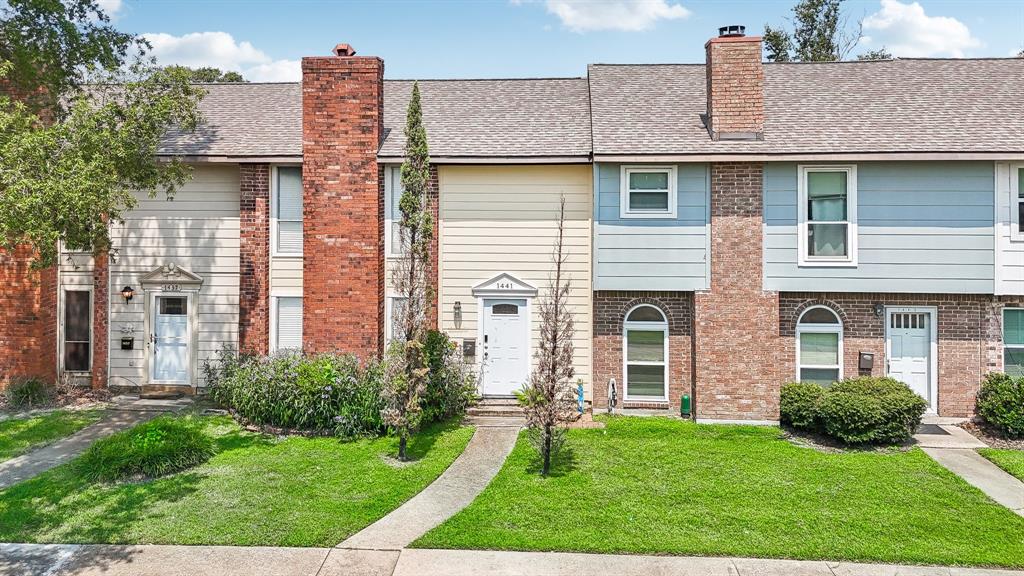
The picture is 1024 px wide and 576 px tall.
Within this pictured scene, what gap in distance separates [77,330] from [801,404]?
14919mm

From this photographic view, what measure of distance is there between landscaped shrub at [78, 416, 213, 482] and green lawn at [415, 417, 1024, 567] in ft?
14.2

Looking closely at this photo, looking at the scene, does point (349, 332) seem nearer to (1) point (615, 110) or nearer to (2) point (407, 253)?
(2) point (407, 253)

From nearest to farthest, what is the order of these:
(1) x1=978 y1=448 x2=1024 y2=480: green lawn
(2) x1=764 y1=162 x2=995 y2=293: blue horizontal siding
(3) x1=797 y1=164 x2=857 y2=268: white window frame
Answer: (1) x1=978 y1=448 x2=1024 y2=480: green lawn → (2) x1=764 y1=162 x2=995 y2=293: blue horizontal siding → (3) x1=797 y1=164 x2=857 y2=268: white window frame

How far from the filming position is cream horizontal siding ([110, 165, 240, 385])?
12.8m

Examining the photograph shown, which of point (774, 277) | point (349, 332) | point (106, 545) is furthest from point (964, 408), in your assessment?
point (106, 545)

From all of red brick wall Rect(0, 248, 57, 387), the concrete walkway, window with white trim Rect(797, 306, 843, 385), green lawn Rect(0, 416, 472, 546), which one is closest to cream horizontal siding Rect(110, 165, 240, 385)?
red brick wall Rect(0, 248, 57, 387)

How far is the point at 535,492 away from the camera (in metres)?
7.88

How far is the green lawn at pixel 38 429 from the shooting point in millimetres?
9656

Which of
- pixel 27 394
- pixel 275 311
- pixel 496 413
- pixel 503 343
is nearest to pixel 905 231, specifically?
pixel 503 343

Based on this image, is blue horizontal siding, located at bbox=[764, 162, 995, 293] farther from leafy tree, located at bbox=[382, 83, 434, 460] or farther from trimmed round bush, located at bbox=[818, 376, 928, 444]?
leafy tree, located at bbox=[382, 83, 434, 460]

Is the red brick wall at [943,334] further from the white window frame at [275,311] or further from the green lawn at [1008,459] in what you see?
the white window frame at [275,311]

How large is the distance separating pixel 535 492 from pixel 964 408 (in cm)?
886

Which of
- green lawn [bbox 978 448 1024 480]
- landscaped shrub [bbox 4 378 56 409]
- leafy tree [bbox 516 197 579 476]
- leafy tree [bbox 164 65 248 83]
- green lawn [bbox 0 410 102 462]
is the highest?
leafy tree [bbox 164 65 248 83]

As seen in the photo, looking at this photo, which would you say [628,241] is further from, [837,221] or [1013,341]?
[1013,341]
